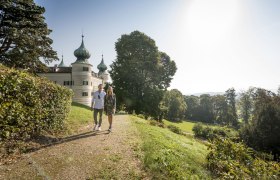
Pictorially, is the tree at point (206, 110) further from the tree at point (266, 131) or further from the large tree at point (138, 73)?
the tree at point (266, 131)

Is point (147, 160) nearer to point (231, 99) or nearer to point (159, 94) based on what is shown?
point (159, 94)

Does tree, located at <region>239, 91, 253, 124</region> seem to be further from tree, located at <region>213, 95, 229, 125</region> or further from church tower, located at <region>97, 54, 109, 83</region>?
church tower, located at <region>97, 54, 109, 83</region>

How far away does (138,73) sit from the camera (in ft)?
119

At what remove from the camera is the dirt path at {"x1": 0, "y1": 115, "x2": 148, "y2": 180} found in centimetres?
598

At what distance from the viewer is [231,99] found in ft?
316

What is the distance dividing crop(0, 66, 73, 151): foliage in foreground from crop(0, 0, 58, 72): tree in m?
15.9

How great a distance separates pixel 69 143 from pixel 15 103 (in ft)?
9.17

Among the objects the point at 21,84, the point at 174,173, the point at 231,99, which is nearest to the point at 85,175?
the point at 174,173

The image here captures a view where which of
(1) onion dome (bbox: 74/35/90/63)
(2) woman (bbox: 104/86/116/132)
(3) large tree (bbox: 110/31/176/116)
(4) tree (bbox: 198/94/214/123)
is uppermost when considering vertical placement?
(1) onion dome (bbox: 74/35/90/63)

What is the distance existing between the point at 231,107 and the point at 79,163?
100015 millimetres

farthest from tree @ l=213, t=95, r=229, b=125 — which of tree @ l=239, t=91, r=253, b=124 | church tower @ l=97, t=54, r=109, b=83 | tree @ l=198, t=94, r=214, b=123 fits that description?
church tower @ l=97, t=54, r=109, b=83

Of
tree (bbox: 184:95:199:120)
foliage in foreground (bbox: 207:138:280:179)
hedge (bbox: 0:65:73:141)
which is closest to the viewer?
hedge (bbox: 0:65:73:141)

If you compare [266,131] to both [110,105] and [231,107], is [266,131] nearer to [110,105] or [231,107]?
[110,105]

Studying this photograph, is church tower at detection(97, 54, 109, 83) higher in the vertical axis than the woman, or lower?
higher
